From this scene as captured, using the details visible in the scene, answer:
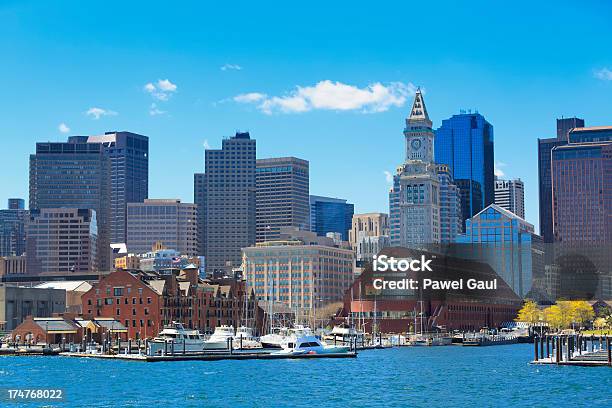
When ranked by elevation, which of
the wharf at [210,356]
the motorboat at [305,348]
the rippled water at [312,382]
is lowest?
the rippled water at [312,382]

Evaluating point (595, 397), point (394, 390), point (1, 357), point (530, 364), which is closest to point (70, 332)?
point (1, 357)

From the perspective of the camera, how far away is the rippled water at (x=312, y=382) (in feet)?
316

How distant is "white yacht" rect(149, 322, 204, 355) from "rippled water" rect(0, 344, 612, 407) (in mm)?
7770

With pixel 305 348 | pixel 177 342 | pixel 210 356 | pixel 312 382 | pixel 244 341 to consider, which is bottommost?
pixel 312 382

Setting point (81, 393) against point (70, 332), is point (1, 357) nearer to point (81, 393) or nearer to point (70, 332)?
point (70, 332)

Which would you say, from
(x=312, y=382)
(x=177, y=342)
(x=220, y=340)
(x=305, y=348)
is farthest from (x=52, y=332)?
(x=312, y=382)

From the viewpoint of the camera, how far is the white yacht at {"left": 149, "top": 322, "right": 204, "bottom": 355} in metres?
157

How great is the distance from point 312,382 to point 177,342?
47.6 meters

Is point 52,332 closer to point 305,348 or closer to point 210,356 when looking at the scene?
point 210,356

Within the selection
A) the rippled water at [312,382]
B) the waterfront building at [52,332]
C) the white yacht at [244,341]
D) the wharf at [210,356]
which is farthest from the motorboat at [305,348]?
the waterfront building at [52,332]

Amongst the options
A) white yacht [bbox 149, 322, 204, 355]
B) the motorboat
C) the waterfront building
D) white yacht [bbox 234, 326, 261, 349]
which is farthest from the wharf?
the waterfront building

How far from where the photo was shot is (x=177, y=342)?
158875mm

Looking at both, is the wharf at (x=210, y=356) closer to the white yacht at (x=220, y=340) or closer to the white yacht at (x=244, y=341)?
the white yacht at (x=220, y=340)

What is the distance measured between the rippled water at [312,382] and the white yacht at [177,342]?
777 centimetres
